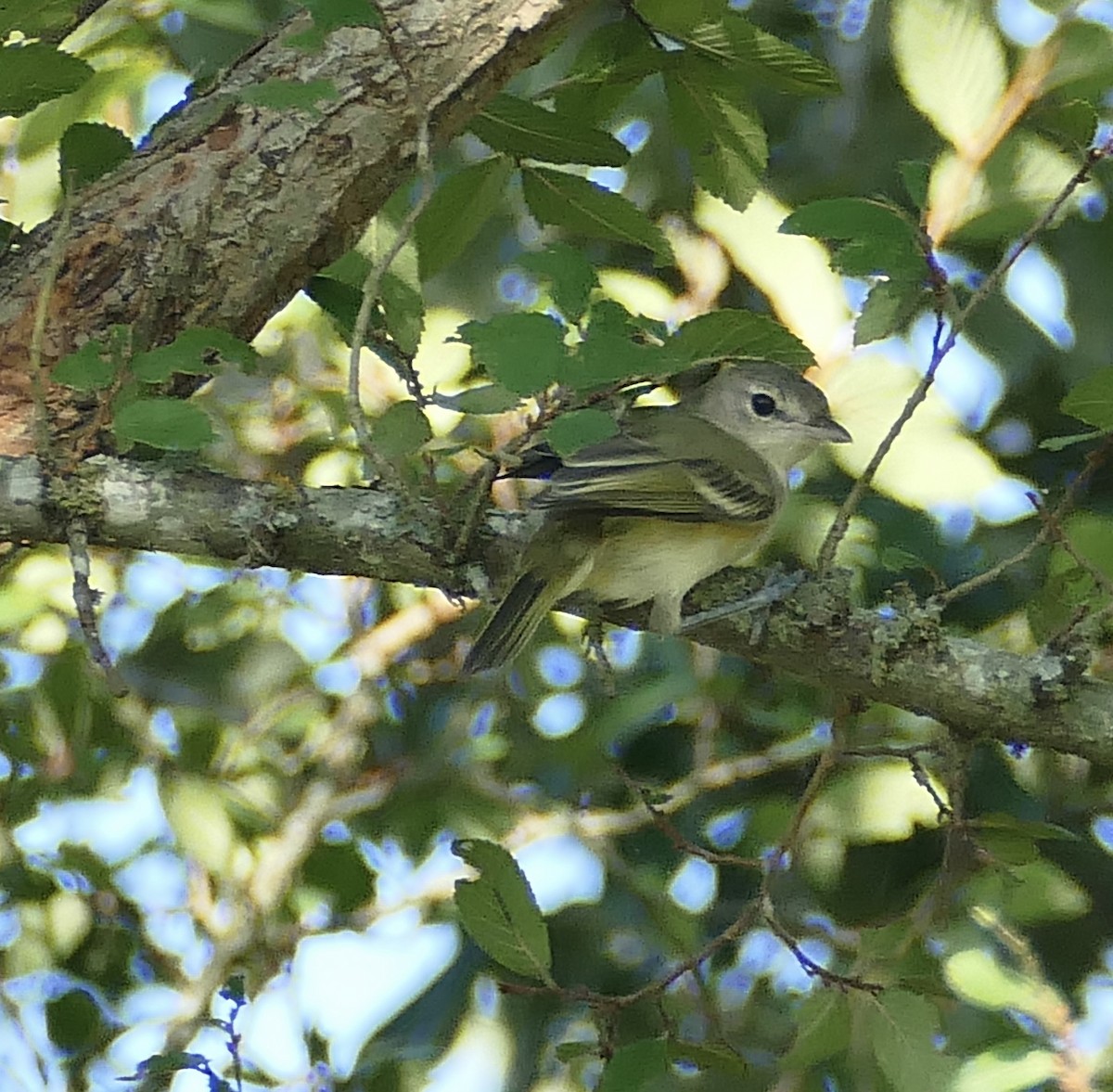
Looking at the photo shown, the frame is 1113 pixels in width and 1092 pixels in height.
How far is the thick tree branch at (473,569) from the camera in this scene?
6.68ft

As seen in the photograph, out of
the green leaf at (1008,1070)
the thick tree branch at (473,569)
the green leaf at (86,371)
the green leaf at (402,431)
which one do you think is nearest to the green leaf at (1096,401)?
the thick tree branch at (473,569)

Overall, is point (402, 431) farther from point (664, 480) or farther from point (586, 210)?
point (664, 480)

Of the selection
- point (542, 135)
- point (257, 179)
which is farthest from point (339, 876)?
point (542, 135)

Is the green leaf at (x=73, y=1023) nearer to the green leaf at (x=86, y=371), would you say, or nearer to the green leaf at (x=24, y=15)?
the green leaf at (x=86, y=371)

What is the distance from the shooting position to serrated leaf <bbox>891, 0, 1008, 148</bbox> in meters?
2.69

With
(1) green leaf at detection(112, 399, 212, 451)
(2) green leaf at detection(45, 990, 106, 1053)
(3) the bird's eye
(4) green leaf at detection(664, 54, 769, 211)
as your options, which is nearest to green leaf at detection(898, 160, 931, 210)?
(4) green leaf at detection(664, 54, 769, 211)

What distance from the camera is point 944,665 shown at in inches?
88.0

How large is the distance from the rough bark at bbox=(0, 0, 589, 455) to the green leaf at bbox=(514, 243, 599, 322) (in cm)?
58

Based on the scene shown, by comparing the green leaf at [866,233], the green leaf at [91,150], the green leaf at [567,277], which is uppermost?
the green leaf at [91,150]

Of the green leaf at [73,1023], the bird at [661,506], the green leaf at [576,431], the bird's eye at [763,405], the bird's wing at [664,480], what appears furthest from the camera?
the bird's eye at [763,405]

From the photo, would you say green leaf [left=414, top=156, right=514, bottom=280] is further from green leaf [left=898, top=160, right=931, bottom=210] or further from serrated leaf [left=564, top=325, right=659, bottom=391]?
serrated leaf [left=564, top=325, right=659, bottom=391]

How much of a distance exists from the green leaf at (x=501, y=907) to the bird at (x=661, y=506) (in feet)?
1.11

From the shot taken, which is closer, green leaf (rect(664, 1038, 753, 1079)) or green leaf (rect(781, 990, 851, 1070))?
green leaf (rect(664, 1038, 753, 1079))

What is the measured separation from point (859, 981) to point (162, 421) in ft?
3.92
